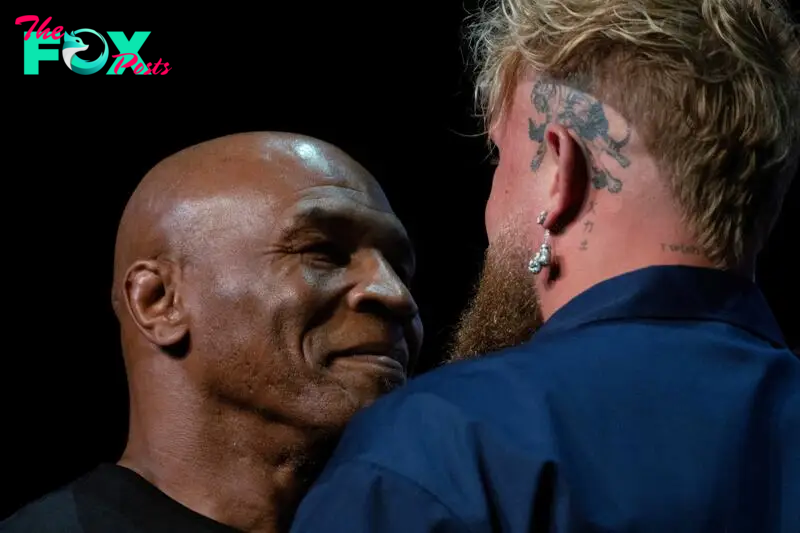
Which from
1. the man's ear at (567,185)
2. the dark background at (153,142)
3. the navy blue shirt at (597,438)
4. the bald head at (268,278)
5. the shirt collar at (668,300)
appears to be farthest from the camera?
the dark background at (153,142)

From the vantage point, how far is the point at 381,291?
67.9 inches

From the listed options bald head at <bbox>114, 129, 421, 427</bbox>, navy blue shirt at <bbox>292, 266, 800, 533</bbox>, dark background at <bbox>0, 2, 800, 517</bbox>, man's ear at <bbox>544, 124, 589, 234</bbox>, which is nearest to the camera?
navy blue shirt at <bbox>292, 266, 800, 533</bbox>

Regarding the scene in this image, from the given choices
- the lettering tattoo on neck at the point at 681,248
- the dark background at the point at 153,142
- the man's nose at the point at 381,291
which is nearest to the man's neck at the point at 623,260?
the lettering tattoo on neck at the point at 681,248

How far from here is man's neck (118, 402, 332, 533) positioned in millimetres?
1753

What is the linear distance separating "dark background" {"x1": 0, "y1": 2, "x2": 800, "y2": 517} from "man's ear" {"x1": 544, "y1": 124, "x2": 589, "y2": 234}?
4.48ft

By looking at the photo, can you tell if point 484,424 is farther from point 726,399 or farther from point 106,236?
point 106,236

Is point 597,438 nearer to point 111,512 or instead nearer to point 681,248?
point 681,248

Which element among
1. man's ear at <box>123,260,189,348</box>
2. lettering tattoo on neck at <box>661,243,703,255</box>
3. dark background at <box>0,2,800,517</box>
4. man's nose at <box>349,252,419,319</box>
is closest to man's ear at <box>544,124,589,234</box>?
lettering tattoo on neck at <box>661,243,703,255</box>

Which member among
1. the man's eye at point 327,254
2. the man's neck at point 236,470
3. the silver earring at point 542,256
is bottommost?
the man's neck at point 236,470

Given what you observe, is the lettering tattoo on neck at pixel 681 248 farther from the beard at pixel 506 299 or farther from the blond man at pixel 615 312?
the beard at pixel 506 299

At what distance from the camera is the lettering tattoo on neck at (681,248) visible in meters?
1.20

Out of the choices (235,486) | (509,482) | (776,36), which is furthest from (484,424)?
(235,486)

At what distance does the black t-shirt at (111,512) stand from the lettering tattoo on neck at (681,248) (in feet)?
2.80

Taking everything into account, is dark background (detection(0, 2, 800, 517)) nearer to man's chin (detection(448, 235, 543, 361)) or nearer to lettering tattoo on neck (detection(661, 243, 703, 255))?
man's chin (detection(448, 235, 543, 361))
